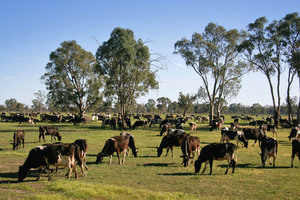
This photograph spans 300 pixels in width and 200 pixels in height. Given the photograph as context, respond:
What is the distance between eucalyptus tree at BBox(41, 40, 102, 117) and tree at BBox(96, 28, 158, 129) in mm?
12618

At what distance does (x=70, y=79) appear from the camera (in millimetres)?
49844

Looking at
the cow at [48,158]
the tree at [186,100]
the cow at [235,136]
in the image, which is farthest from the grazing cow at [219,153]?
the tree at [186,100]

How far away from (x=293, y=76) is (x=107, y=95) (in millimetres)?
32219

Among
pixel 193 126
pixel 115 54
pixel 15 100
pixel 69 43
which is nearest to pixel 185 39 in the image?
pixel 115 54

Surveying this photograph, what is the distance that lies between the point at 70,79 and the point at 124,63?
61.8ft

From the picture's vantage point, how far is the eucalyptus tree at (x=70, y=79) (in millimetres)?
47906

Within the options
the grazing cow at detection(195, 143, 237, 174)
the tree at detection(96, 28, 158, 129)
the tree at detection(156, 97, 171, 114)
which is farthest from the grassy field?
the tree at detection(156, 97, 171, 114)

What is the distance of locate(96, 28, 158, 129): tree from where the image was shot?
116 ft

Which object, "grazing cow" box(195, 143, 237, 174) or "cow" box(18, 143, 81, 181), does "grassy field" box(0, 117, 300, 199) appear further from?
"grazing cow" box(195, 143, 237, 174)

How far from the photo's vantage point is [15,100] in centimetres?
15850

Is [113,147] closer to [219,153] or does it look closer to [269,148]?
[219,153]

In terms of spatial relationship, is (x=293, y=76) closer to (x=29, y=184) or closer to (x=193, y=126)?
(x=193, y=126)

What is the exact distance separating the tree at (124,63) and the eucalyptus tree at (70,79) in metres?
12.6

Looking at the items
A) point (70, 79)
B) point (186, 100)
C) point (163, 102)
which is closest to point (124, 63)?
point (70, 79)
